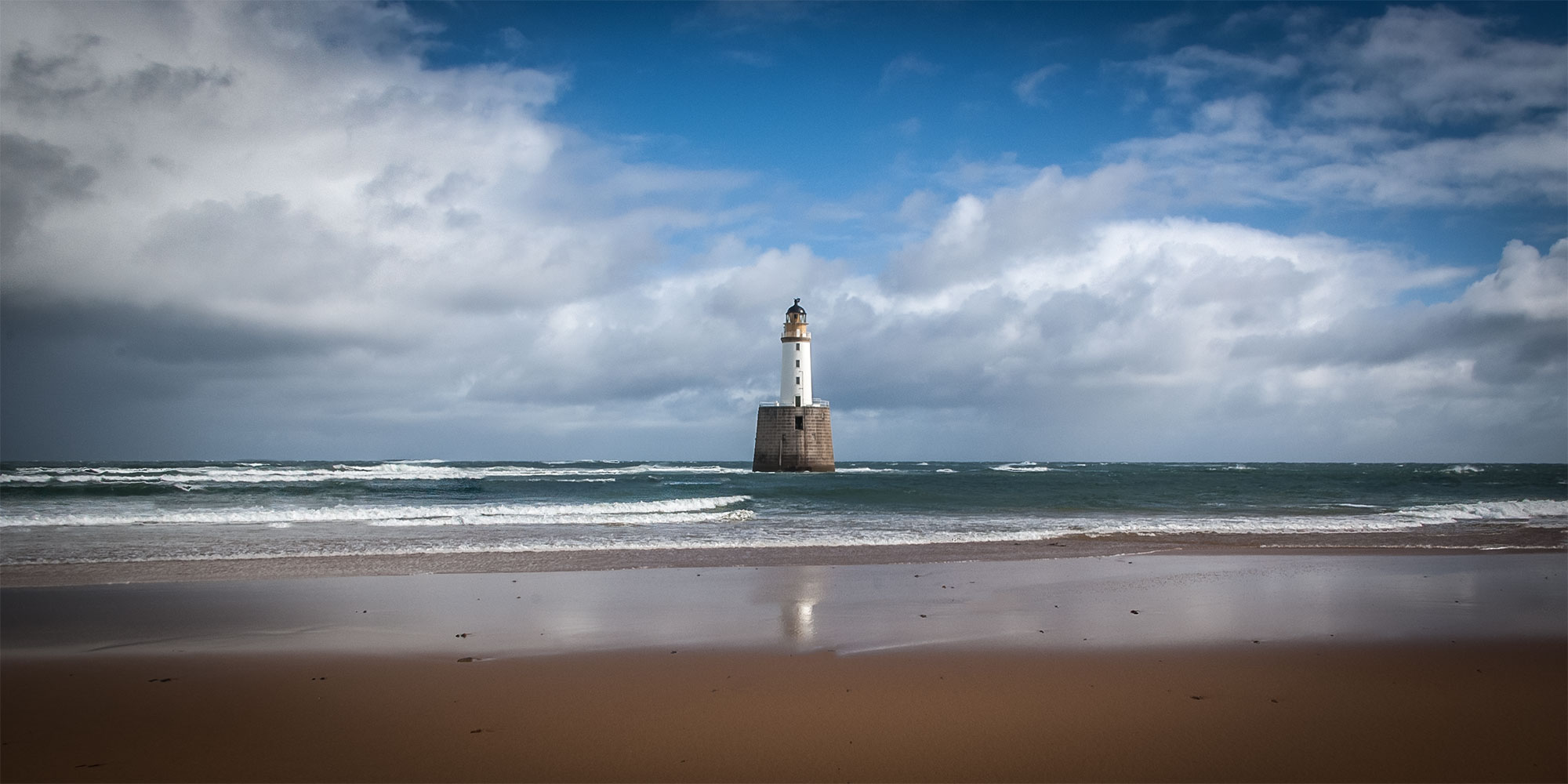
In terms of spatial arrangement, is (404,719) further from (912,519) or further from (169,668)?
(912,519)

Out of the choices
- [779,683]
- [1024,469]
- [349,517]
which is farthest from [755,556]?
[1024,469]

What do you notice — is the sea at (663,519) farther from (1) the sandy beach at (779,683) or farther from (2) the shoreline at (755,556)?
(1) the sandy beach at (779,683)

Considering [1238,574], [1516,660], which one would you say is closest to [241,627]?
[1516,660]

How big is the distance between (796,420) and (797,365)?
328cm

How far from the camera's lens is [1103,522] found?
1977 cm

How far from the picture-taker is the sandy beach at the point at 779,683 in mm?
3996

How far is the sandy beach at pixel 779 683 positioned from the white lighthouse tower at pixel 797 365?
1596 inches

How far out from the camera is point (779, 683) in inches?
208

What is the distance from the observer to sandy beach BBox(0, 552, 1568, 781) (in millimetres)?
3996

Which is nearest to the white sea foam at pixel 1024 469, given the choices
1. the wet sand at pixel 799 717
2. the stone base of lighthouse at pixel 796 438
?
the stone base of lighthouse at pixel 796 438

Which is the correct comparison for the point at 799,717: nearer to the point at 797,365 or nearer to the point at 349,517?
the point at 349,517

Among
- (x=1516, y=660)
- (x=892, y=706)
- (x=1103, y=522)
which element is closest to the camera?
(x=892, y=706)

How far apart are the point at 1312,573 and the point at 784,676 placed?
844 centimetres

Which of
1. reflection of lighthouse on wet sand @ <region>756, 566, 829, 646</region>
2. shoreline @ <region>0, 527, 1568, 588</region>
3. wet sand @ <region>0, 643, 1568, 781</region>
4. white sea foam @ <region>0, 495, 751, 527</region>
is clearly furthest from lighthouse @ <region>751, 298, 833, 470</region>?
wet sand @ <region>0, 643, 1568, 781</region>
